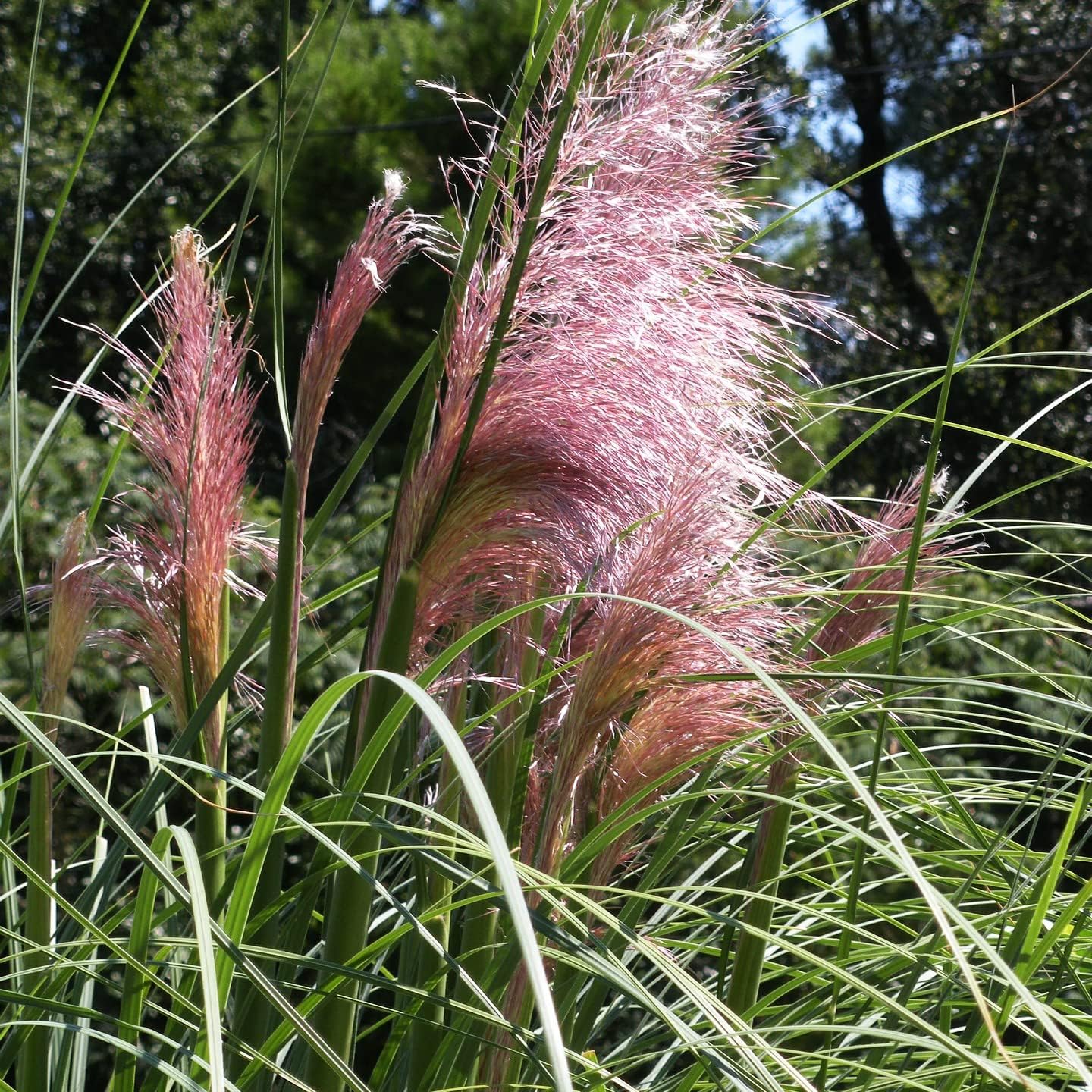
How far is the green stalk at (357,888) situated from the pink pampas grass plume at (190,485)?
187 millimetres

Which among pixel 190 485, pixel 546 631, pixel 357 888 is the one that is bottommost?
pixel 357 888

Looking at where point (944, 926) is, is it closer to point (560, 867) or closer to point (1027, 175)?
point (560, 867)

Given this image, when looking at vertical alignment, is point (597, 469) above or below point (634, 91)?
below

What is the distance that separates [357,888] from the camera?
870mm

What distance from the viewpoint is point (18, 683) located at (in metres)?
3.49

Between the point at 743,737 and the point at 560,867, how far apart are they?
0.54 feet

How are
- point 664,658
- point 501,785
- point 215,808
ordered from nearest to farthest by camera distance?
point 664,658
point 215,808
point 501,785

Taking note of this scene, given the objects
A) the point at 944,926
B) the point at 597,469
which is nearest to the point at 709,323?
the point at 597,469

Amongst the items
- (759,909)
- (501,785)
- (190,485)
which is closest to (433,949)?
(501,785)

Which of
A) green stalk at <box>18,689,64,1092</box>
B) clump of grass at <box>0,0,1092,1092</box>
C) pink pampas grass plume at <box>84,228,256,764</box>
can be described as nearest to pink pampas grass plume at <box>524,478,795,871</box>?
clump of grass at <box>0,0,1092,1092</box>

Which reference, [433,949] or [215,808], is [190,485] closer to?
[215,808]

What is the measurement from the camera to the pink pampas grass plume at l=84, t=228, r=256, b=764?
3.24 ft

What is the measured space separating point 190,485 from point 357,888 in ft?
1.16

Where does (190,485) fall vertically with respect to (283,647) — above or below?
above
